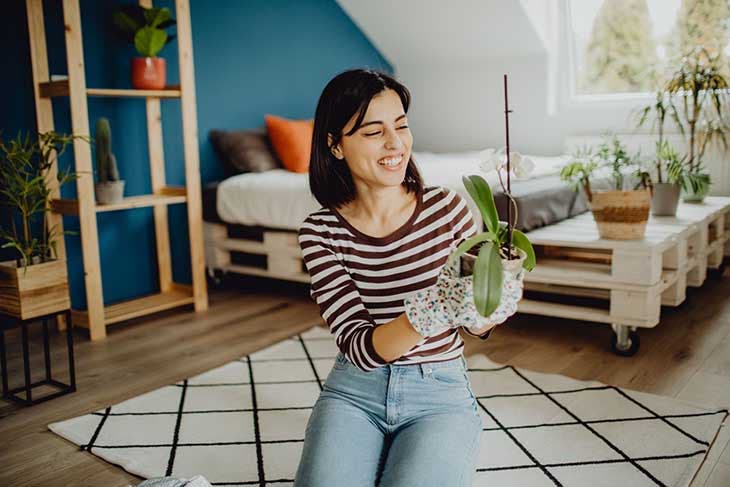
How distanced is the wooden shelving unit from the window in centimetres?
281

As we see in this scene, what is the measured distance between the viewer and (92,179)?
9.75ft

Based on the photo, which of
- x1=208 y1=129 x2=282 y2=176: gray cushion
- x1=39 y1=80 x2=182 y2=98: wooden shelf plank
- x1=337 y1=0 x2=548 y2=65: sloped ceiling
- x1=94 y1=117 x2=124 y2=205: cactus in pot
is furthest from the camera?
x1=337 y1=0 x2=548 y2=65: sloped ceiling

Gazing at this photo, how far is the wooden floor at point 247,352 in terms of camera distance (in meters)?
1.88

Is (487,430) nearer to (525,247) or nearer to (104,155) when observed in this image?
(525,247)

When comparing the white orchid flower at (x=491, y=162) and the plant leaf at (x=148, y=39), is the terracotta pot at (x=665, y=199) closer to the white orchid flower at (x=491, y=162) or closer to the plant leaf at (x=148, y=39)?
the white orchid flower at (x=491, y=162)

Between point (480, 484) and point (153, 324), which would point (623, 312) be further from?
point (153, 324)

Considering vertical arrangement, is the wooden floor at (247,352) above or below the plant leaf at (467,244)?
below

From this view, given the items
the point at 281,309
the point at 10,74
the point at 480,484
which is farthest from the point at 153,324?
the point at 480,484

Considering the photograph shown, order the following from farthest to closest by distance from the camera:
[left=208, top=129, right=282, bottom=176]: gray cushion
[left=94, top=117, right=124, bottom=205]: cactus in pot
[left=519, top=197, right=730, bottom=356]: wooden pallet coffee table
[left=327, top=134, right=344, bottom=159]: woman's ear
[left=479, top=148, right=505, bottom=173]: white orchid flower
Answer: [left=208, top=129, right=282, bottom=176]: gray cushion < [left=94, top=117, right=124, bottom=205]: cactus in pot < [left=519, top=197, right=730, bottom=356]: wooden pallet coffee table < [left=327, top=134, right=344, bottom=159]: woman's ear < [left=479, top=148, right=505, bottom=173]: white orchid flower

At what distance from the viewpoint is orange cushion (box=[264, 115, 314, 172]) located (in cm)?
398

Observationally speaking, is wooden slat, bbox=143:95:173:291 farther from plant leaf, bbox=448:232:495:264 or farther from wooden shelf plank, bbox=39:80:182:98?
plant leaf, bbox=448:232:495:264

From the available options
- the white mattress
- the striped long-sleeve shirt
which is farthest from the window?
the striped long-sleeve shirt

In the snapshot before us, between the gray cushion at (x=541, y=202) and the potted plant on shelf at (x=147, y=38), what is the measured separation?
5.25ft

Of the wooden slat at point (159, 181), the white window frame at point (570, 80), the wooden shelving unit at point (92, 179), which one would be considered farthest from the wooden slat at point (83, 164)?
the white window frame at point (570, 80)
